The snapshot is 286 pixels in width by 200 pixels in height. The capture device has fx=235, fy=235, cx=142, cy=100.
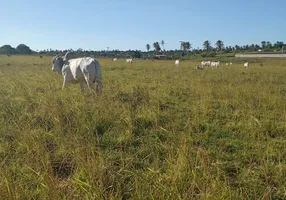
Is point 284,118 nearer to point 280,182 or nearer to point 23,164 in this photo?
point 280,182

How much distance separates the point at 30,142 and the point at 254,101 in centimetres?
606

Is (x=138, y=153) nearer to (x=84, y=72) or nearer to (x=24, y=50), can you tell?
(x=84, y=72)

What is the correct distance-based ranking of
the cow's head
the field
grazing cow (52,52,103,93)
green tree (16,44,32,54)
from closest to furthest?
the field
grazing cow (52,52,103,93)
the cow's head
green tree (16,44,32,54)

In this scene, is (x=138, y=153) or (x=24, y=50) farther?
(x=24, y=50)

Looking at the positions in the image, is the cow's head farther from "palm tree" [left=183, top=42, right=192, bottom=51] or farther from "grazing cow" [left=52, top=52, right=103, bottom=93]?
"palm tree" [left=183, top=42, right=192, bottom=51]

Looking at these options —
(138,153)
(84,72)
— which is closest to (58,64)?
(84,72)

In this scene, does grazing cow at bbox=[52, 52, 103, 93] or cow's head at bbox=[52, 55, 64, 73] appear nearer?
grazing cow at bbox=[52, 52, 103, 93]

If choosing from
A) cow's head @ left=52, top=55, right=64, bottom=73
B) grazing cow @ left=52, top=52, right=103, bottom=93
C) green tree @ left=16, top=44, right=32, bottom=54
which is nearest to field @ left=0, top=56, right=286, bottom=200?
grazing cow @ left=52, top=52, right=103, bottom=93

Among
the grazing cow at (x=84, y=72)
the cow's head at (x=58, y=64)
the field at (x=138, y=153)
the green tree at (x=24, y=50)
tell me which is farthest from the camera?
the green tree at (x=24, y=50)

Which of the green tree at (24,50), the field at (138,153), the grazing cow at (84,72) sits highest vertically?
the green tree at (24,50)

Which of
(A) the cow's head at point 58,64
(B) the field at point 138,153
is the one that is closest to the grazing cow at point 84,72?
(A) the cow's head at point 58,64

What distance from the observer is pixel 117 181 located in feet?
9.42

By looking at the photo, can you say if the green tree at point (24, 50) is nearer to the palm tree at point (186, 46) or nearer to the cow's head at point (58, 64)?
the palm tree at point (186, 46)

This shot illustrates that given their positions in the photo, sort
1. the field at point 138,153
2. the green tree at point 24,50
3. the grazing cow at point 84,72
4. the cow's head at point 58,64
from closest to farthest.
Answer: the field at point 138,153
the grazing cow at point 84,72
the cow's head at point 58,64
the green tree at point 24,50
